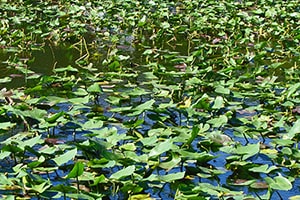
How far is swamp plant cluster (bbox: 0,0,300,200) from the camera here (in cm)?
197

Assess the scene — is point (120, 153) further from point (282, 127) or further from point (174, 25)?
point (174, 25)

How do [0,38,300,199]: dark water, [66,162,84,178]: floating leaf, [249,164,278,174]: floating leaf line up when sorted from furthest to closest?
1. [0,38,300,199]: dark water
2. [249,164,278,174]: floating leaf
3. [66,162,84,178]: floating leaf

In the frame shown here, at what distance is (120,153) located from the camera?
2154 millimetres

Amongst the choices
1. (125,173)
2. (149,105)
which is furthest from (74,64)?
(125,173)

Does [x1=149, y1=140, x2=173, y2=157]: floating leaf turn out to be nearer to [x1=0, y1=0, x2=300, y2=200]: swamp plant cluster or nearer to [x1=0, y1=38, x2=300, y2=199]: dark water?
[x1=0, y1=0, x2=300, y2=200]: swamp plant cluster

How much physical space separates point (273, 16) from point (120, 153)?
3.29m

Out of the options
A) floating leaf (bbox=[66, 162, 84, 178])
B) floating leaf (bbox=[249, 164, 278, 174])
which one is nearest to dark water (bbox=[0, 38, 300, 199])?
floating leaf (bbox=[249, 164, 278, 174])

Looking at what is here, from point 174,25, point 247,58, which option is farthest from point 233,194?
point 174,25

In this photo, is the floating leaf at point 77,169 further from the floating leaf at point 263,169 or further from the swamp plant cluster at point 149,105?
the floating leaf at point 263,169

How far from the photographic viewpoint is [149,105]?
7.73ft

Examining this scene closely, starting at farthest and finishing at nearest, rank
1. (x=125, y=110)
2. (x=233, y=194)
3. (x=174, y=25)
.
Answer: (x=174, y=25) < (x=125, y=110) < (x=233, y=194)

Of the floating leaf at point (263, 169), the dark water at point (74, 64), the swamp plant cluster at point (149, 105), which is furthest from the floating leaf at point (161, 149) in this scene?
the floating leaf at point (263, 169)

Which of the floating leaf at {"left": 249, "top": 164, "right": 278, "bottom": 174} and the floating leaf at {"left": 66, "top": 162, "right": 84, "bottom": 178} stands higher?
the floating leaf at {"left": 66, "top": 162, "right": 84, "bottom": 178}

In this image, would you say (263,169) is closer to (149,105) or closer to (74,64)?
(149,105)
